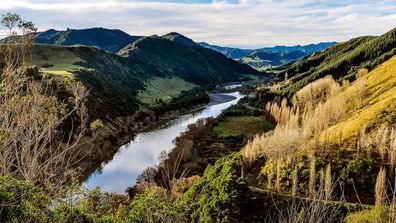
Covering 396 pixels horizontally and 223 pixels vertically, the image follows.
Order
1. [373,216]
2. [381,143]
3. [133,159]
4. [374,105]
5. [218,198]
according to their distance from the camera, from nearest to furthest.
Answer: [373,216], [218,198], [381,143], [374,105], [133,159]

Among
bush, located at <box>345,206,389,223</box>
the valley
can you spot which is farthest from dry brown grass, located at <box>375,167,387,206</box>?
bush, located at <box>345,206,389,223</box>

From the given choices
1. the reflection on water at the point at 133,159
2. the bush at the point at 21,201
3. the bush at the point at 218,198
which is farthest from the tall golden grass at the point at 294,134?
the bush at the point at 21,201

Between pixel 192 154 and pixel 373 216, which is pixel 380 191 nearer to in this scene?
pixel 373 216

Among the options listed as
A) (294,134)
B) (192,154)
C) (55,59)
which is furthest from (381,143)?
(55,59)

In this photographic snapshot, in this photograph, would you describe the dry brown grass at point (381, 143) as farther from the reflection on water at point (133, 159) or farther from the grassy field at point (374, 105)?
the reflection on water at point (133, 159)

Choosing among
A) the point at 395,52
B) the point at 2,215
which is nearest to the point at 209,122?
the point at 395,52
